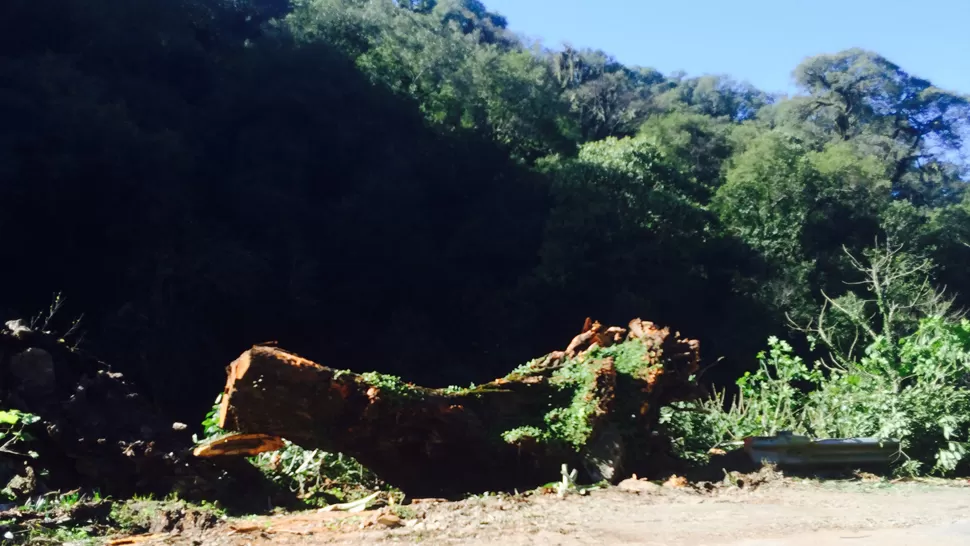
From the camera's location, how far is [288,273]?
20328mm

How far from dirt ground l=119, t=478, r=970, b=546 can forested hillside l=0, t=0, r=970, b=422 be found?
11126mm

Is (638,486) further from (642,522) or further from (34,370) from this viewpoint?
(34,370)

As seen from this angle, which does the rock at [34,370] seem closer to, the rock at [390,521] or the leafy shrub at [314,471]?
the leafy shrub at [314,471]

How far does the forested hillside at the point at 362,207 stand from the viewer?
1667 cm

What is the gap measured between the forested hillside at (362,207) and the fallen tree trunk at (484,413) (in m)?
9.99

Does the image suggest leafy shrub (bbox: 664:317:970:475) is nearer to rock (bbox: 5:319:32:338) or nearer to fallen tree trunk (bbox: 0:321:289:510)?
fallen tree trunk (bbox: 0:321:289:510)

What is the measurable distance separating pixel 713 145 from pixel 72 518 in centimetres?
3349

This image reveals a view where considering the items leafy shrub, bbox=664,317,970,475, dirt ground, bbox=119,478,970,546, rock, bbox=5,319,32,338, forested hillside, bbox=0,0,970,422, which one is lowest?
dirt ground, bbox=119,478,970,546

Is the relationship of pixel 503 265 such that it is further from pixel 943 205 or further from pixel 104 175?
pixel 943 205

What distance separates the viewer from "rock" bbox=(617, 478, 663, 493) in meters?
6.08

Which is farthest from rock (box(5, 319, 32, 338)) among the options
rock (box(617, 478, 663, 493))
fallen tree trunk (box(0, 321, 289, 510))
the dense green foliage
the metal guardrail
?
the metal guardrail

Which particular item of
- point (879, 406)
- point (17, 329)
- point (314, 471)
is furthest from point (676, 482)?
point (17, 329)

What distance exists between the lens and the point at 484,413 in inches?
263

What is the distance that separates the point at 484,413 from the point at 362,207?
632 inches
